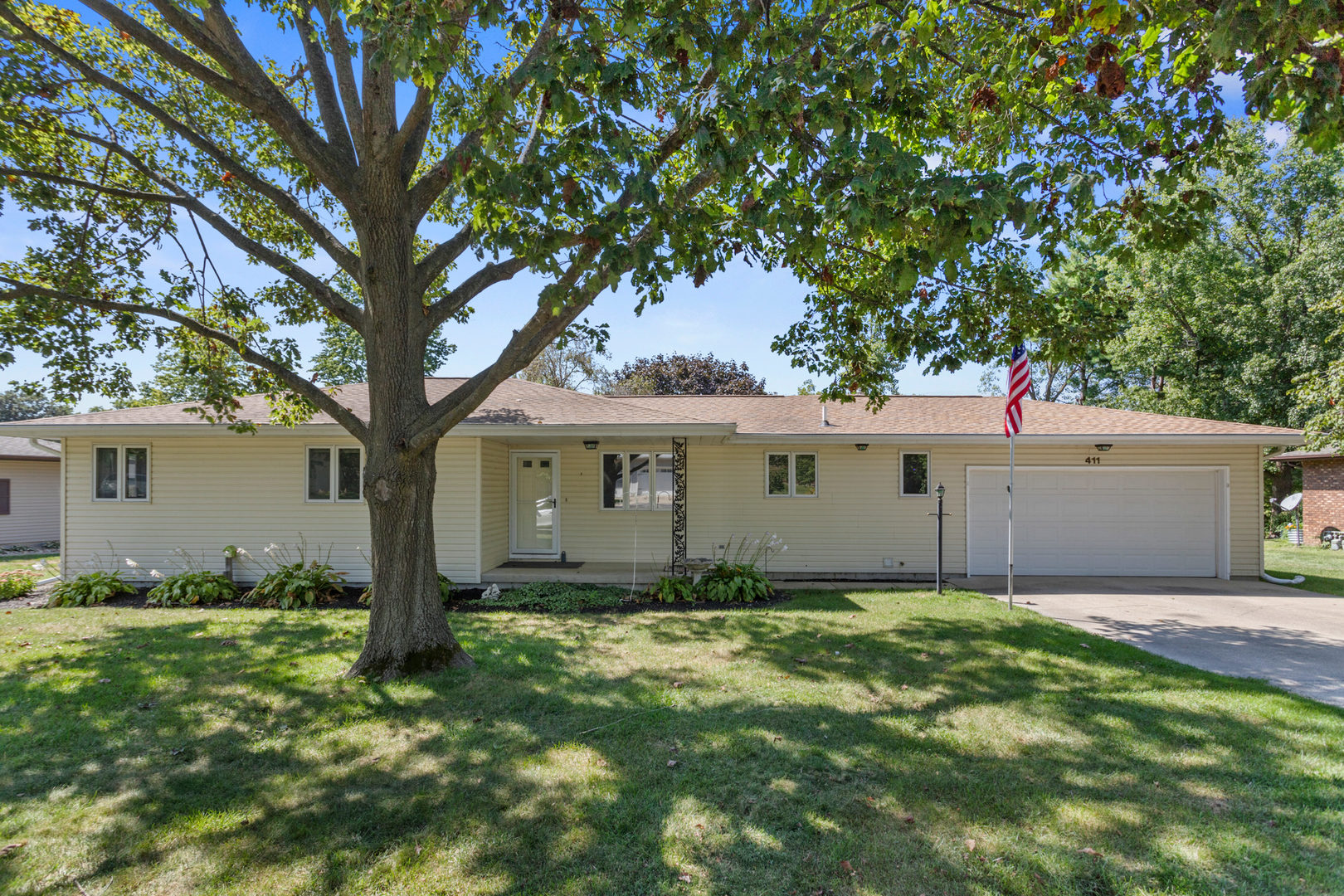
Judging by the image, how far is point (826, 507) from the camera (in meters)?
11.2

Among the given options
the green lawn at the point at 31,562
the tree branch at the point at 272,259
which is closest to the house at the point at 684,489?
the green lawn at the point at 31,562

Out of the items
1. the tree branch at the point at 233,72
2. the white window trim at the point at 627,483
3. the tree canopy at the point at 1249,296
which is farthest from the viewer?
the tree canopy at the point at 1249,296

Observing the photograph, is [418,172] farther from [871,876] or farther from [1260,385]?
[1260,385]

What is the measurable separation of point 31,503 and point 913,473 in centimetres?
2527

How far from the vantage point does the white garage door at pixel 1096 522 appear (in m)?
10.8

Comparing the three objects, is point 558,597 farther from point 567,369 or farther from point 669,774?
point 567,369

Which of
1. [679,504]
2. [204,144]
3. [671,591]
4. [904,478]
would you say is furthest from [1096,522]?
[204,144]

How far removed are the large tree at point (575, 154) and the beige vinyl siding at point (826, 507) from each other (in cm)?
292

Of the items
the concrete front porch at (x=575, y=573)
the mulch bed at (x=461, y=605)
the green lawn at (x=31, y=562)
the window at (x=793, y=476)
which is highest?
the window at (x=793, y=476)

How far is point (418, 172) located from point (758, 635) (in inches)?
310

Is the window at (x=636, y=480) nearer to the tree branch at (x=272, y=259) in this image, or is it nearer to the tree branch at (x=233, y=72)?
the tree branch at (x=272, y=259)

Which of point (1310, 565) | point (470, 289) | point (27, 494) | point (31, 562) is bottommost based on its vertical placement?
point (31, 562)

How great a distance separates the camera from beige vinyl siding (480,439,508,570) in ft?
33.4

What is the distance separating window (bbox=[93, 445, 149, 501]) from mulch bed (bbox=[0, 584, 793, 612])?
1813 millimetres
